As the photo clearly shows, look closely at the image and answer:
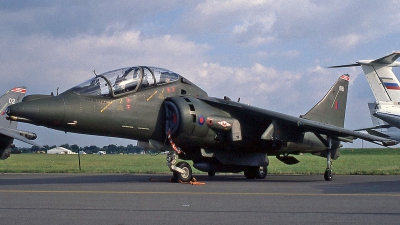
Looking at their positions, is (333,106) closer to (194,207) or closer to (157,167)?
(157,167)

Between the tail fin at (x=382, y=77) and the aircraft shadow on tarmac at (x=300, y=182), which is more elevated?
the tail fin at (x=382, y=77)

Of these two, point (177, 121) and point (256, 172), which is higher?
point (177, 121)

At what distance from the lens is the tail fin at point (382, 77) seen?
29484 mm

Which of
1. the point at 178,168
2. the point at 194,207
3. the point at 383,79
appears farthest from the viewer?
the point at 383,79

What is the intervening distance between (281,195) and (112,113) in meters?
5.23

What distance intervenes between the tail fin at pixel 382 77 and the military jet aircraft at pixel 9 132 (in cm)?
1881

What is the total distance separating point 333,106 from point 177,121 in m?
7.73

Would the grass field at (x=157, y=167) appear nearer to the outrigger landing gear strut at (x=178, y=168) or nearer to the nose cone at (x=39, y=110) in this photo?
the outrigger landing gear strut at (x=178, y=168)

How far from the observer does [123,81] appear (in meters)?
13.9

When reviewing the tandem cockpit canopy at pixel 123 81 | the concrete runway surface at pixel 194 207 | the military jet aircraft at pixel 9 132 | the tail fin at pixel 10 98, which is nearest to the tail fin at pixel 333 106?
the tandem cockpit canopy at pixel 123 81

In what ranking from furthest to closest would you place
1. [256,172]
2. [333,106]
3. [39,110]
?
[333,106] → [256,172] → [39,110]

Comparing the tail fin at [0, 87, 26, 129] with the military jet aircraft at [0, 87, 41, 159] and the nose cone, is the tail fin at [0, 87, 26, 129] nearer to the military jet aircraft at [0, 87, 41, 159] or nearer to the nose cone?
the military jet aircraft at [0, 87, 41, 159]

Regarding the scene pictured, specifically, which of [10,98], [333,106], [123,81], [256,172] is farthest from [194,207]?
[10,98]

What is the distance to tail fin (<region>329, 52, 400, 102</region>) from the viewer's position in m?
29.5
